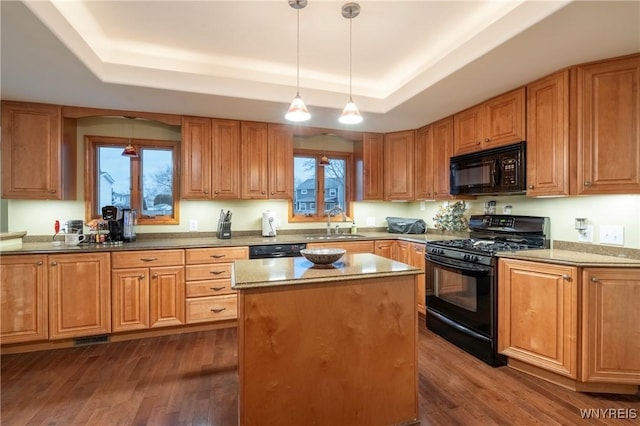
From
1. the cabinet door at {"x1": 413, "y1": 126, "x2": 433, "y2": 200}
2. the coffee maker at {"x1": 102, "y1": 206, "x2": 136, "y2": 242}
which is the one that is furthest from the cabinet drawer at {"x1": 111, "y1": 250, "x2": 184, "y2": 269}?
the cabinet door at {"x1": 413, "y1": 126, "x2": 433, "y2": 200}

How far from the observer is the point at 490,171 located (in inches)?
115

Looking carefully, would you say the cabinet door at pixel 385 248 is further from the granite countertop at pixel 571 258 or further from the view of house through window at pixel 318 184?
the granite countertop at pixel 571 258

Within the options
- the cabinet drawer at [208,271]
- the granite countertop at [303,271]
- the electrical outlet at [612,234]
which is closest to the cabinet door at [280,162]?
the cabinet drawer at [208,271]

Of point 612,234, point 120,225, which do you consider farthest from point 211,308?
point 612,234

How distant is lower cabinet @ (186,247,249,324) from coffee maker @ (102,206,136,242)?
74cm

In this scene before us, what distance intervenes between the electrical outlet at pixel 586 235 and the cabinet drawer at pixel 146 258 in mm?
3598

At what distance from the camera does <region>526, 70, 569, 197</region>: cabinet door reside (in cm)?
230

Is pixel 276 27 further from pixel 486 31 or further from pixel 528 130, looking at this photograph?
pixel 528 130

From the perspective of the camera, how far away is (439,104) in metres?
3.08

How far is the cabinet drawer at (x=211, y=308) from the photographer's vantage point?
311cm

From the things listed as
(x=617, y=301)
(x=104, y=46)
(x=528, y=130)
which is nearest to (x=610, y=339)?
(x=617, y=301)

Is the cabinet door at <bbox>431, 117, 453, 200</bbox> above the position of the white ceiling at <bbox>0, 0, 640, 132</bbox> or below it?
below

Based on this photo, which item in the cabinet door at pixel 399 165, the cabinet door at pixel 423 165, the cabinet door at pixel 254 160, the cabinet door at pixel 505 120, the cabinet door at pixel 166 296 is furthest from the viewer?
the cabinet door at pixel 399 165

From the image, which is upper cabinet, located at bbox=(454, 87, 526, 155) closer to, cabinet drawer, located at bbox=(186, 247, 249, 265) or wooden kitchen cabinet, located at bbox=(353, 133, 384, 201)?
wooden kitchen cabinet, located at bbox=(353, 133, 384, 201)
